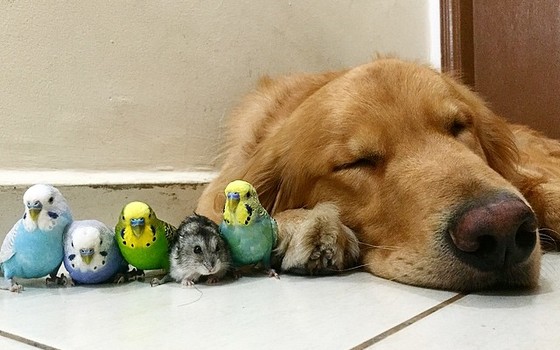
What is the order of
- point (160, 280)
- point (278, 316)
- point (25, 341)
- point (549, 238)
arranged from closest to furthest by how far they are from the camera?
point (25, 341)
point (278, 316)
point (160, 280)
point (549, 238)

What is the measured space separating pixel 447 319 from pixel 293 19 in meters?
1.86

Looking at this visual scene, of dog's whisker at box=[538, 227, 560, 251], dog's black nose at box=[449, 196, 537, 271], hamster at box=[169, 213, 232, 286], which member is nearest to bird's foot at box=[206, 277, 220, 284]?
hamster at box=[169, 213, 232, 286]

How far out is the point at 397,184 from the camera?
61.4 inches

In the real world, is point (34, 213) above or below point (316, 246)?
above

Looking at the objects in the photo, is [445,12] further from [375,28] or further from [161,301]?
[161,301]

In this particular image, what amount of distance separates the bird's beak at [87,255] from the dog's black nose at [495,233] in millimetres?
812

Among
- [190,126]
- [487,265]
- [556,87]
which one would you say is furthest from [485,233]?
[556,87]

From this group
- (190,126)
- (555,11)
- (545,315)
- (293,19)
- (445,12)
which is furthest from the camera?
(445,12)

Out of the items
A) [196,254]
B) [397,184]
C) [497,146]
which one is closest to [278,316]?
[196,254]

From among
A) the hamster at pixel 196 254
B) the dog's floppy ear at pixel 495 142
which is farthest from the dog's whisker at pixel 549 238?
the hamster at pixel 196 254

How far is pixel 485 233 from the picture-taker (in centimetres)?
122

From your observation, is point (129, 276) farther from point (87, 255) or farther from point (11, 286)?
point (11, 286)

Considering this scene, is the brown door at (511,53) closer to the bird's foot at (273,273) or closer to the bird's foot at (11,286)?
the bird's foot at (273,273)

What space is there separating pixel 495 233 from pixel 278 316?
46 centimetres
